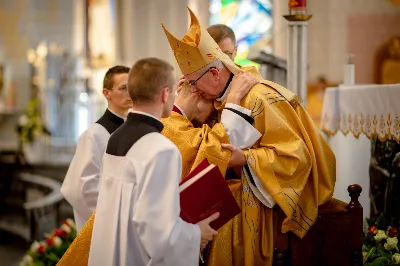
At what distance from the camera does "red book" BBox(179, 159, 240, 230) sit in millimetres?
2848

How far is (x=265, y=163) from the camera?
10.6 ft

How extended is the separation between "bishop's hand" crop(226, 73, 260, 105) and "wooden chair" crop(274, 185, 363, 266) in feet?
1.91

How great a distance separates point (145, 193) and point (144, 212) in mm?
74

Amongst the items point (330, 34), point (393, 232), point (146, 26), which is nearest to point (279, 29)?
point (330, 34)

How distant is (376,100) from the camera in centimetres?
423

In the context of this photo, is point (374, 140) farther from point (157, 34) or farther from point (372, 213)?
point (157, 34)

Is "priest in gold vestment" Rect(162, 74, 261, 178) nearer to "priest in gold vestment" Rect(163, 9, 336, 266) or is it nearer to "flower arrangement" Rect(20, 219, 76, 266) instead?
"priest in gold vestment" Rect(163, 9, 336, 266)

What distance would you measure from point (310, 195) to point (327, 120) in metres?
1.71

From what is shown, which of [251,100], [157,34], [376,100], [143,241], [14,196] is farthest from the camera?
[157,34]

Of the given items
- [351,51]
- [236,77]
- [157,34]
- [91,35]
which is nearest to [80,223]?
[236,77]

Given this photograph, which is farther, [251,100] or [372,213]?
[372,213]

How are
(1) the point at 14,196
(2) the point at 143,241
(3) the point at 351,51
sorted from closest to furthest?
(2) the point at 143,241 < (3) the point at 351,51 < (1) the point at 14,196

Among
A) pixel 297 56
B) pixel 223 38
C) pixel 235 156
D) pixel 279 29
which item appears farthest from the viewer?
pixel 279 29

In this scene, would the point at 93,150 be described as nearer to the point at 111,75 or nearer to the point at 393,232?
the point at 111,75
